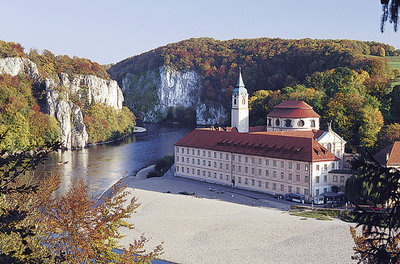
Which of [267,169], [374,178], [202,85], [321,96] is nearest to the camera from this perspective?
[374,178]

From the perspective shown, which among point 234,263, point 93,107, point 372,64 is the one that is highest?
point 372,64

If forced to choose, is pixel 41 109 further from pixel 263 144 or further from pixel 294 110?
pixel 263 144

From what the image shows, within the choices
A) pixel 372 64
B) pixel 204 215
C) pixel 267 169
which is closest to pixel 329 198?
pixel 267 169

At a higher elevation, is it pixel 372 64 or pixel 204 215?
pixel 372 64

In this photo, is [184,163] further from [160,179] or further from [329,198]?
[329,198]

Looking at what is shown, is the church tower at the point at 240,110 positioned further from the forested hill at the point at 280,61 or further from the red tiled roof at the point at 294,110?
the forested hill at the point at 280,61

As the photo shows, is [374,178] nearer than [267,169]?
Yes

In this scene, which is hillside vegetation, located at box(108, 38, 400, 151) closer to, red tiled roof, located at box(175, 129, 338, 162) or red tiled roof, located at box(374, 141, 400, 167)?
red tiled roof, located at box(374, 141, 400, 167)
